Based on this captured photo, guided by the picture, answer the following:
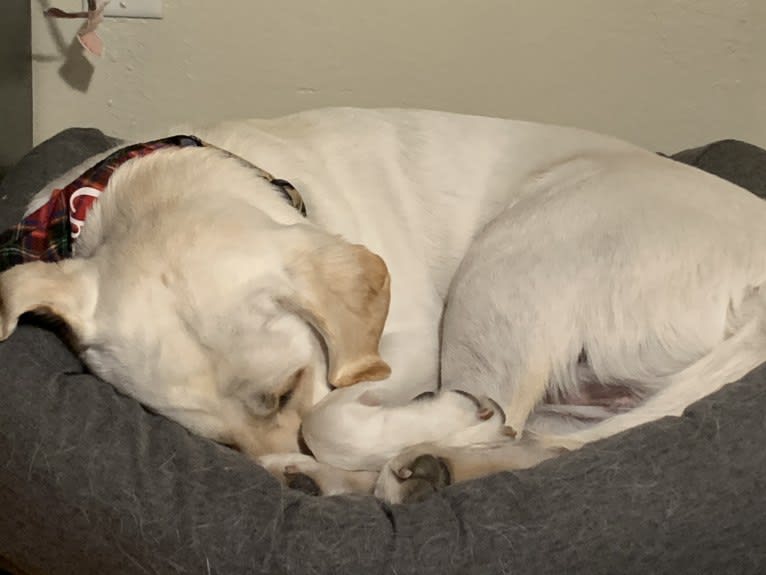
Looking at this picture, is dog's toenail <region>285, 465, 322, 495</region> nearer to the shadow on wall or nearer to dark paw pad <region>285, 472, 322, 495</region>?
dark paw pad <region>285, 472, 322, 495</region>

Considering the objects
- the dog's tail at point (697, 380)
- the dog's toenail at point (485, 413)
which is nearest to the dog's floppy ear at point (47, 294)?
the dog's toenail at point (485, 413)

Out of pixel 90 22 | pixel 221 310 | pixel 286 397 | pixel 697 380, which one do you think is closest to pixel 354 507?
pixel 286 397

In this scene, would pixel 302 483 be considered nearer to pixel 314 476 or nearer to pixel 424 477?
pixel 314 476

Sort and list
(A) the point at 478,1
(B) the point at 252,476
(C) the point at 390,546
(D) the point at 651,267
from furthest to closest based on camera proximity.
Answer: (A) the point at 478,1
(D) the point at 651,267
(B) the point at 252,476
(C) the point at 390,546

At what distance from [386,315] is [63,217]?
0.67 meters

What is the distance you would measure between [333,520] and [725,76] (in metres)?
2.23

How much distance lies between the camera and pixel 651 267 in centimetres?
160

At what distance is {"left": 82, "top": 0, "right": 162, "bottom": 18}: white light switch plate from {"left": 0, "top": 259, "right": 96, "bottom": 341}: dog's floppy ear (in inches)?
51.0

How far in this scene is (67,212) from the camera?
1.73 m

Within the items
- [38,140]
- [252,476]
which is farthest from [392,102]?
[252,476]

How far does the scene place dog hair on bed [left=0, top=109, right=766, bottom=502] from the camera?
1.46 meters

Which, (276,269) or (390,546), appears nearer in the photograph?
(390,546)

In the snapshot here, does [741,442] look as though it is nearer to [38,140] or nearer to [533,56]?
[533,56]

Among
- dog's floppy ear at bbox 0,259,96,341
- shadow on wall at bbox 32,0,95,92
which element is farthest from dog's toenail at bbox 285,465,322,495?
shadow on wall at bbox 32,0,95,92
